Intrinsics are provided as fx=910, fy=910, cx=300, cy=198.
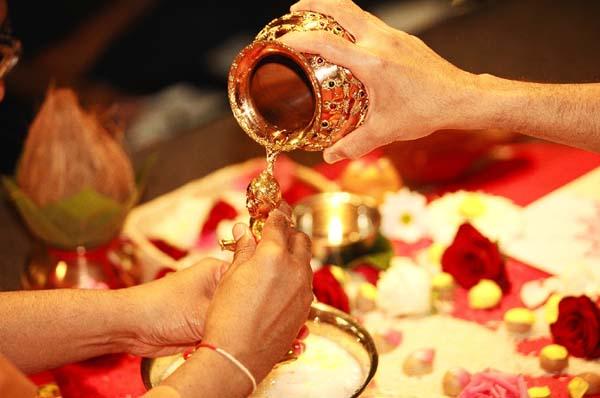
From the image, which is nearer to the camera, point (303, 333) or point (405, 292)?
point (303, 333)

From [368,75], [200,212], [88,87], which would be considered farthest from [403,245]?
[88,87]

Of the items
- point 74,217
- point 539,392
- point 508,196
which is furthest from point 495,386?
point 74,217

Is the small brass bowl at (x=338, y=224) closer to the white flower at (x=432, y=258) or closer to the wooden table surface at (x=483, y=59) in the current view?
the white flower at (x=432, y=258)

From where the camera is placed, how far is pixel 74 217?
157 centimetres

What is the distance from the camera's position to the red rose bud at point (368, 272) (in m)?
1.61

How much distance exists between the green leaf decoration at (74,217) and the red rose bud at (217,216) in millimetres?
196

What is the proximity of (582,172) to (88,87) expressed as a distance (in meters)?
2.00

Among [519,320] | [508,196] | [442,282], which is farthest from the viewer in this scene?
[508,196]

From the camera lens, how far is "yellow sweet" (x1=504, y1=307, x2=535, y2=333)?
1.43 m

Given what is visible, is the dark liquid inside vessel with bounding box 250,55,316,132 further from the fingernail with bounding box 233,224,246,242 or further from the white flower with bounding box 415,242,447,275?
the white flower with bounding box 415,242,447,275

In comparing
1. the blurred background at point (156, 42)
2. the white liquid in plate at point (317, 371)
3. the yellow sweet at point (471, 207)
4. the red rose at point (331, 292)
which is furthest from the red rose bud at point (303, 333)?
the blurred background at point (156, 42)

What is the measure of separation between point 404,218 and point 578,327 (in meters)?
0.45

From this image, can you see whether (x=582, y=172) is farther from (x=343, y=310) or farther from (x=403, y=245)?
(x=343, y=310)

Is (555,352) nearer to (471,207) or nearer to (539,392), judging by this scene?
(539,392)
